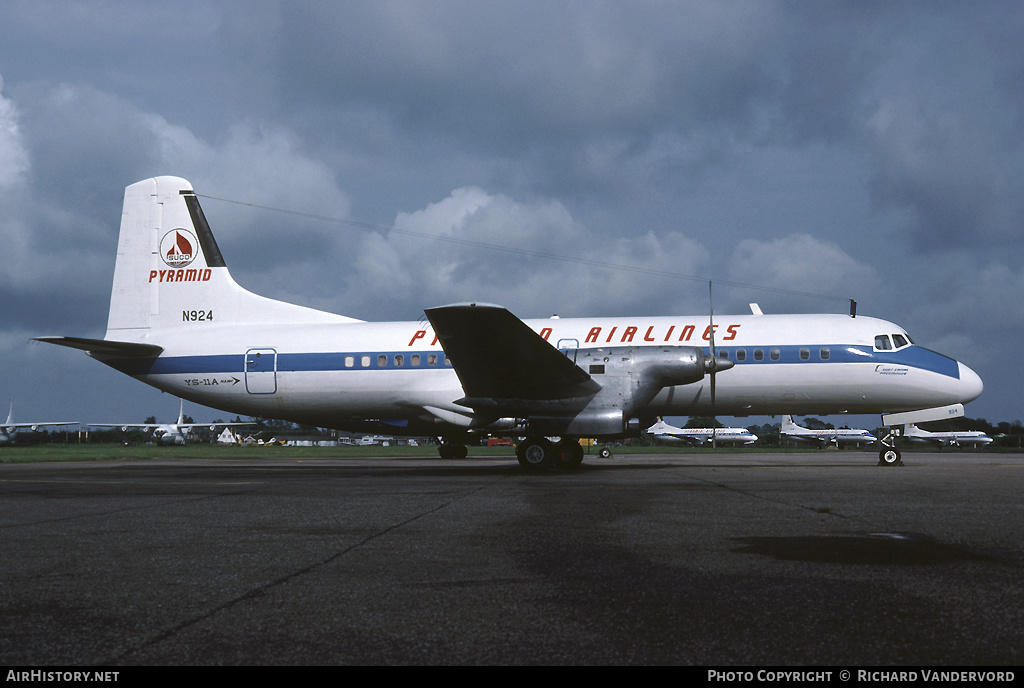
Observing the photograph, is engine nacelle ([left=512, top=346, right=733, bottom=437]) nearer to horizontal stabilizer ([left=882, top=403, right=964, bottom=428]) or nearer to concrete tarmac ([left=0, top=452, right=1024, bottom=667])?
horizontal stabilizer ([left=882, top=403, right=964, bottom=428])

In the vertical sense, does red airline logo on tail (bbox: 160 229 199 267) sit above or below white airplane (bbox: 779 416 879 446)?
above

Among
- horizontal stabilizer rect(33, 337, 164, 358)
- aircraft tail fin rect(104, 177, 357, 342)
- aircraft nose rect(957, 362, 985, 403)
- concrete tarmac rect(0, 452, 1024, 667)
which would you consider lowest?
concrete tarmac rect(0, 452, 1024, 667)

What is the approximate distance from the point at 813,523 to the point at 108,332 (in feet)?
80.6

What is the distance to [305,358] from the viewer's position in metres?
23.9

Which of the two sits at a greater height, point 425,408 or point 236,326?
point 236,326

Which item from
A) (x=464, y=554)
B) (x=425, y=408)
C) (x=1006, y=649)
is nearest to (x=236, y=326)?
(x=425, y=408)

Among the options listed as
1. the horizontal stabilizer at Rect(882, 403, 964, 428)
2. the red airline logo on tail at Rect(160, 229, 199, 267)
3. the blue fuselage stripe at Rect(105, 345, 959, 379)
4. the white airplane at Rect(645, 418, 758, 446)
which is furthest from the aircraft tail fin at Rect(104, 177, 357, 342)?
the white airplane at Rect(645, 418, 758, 446)

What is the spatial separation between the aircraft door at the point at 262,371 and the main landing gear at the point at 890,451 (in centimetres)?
1881

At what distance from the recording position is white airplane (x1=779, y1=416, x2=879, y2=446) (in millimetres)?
73688

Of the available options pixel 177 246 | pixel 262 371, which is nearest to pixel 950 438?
pixel 262 371

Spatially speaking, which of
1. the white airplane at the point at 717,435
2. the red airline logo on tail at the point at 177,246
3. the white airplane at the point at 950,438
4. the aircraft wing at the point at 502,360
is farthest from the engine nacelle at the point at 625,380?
the white airplane at the point at 950,438

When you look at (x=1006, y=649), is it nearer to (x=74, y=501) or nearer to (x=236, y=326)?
(x=74, y=501)

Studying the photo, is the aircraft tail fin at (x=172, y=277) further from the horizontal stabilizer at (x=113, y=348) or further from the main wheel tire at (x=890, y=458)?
the main wheel tire at (x=890, y=458)

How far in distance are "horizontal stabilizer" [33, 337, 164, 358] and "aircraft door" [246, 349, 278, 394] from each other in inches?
122
